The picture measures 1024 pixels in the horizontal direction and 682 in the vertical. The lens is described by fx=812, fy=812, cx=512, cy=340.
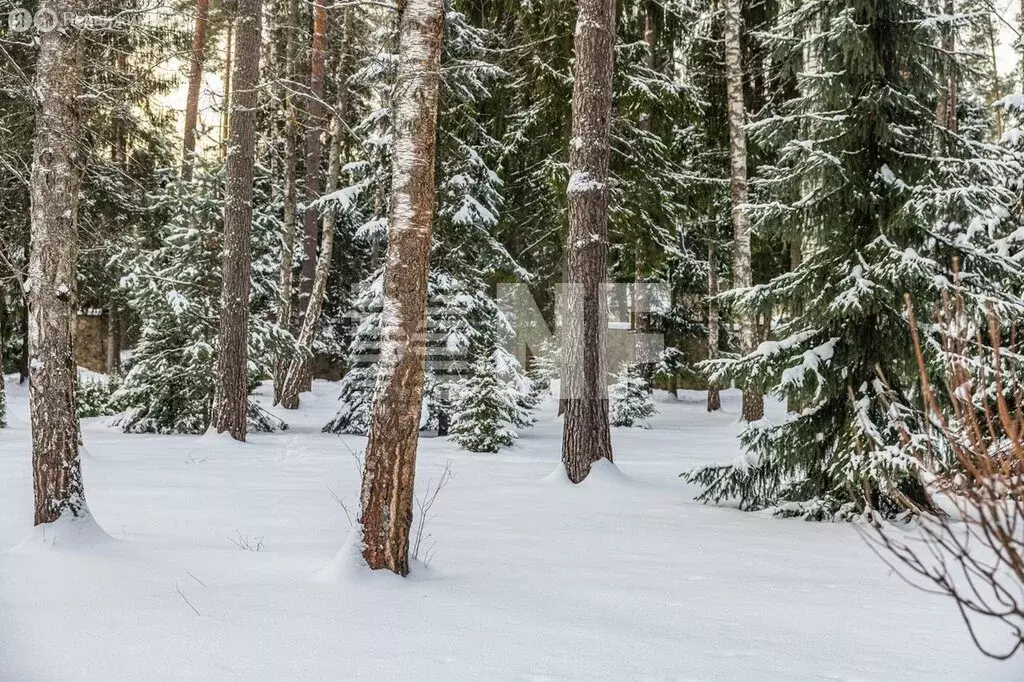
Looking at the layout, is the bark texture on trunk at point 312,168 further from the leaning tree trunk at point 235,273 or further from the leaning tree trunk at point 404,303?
the leaning tree trunk at point 404,303

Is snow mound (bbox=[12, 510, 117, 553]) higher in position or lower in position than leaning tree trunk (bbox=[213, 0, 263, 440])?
lower

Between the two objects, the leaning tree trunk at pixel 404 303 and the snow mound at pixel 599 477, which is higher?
the leaning tree trunk at pixel 404 303

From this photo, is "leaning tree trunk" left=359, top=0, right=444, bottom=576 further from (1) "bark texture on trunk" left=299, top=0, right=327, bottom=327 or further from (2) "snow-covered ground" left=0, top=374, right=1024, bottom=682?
(1) "bark texture on trunk" left=299, top=0, right=327, bottom=327

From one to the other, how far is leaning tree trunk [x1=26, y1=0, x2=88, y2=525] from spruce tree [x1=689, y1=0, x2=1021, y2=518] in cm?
532

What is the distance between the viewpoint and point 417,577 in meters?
4.79

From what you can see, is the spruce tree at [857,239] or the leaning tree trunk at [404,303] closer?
the leaning tree trunk at [404,303]

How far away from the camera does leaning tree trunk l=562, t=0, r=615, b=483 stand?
898 centimetres

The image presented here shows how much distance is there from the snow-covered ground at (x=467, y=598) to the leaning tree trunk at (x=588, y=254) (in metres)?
1.04

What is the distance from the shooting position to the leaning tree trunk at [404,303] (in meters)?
4.70

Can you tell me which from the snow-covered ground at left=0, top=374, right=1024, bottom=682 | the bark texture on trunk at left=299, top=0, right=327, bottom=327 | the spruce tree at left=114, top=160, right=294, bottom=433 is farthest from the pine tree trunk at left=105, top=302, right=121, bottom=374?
the snow-covered ground at left=0, top=374, right=1024, bottom=682

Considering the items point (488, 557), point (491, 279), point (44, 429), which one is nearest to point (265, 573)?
point (488, 557)

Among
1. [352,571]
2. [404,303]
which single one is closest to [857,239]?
[404,303]

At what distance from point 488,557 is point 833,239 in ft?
14.4

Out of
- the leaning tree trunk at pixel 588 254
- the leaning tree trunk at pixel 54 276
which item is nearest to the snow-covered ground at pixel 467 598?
the leaning tree trunk at pixel 54 276
